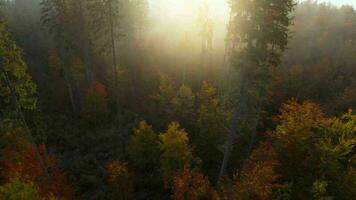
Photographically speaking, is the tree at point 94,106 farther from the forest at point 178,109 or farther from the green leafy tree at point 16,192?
the green leafy tree at point 16,192

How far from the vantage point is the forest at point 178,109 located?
1945 centimetres

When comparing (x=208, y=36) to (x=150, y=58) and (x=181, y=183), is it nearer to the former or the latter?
(x=150, y=58)

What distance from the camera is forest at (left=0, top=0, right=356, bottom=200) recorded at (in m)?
19.5

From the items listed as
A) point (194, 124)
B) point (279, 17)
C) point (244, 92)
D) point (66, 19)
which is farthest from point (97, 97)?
point (279, 17)

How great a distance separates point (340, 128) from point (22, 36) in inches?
2009

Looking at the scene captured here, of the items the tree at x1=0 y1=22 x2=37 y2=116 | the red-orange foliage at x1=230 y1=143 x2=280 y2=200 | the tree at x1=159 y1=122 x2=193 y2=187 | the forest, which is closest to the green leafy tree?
the forest

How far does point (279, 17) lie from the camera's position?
1867 cm

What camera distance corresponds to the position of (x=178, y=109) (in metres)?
35.0

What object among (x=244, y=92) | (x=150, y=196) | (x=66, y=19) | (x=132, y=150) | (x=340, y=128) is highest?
(x=66, y=19)

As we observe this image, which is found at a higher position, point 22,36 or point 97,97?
point 22,36

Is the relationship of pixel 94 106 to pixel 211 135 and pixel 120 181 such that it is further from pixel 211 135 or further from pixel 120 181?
pixel 211 135

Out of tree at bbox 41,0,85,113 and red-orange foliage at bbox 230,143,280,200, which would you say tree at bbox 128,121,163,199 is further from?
tree at bbox 41,0,85,113

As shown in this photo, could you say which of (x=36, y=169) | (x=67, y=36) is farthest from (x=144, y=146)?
(x=67, y=36)

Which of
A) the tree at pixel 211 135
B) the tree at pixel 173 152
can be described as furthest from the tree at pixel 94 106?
the tree at pixel 173 152
